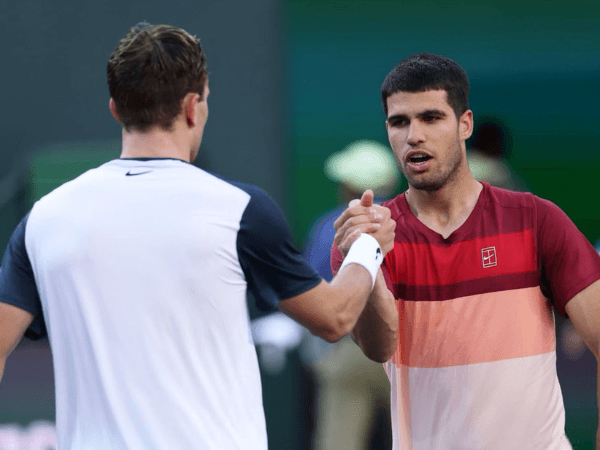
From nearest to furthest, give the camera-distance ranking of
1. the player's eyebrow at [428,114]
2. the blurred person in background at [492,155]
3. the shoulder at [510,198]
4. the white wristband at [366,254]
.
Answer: the white wristband at [366,254]
the shoulder at [510,198]
the player's eyebrow at [428,114]
the blurred person in background at [492,155]

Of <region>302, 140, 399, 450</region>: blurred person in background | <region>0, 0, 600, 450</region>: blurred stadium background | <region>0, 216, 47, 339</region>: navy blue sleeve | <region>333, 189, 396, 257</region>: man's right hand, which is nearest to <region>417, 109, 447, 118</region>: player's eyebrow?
<region>333, 189, 396, 257</region>: man's right hand

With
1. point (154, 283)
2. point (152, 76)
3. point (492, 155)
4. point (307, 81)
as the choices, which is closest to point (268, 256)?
point (154, 283)

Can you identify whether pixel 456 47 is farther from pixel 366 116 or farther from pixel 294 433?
pixel 294 433

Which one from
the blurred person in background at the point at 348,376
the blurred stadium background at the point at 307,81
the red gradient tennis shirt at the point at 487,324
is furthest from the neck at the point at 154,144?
the blurred stadium background at the point at 307,81

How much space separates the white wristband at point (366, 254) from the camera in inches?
93.2

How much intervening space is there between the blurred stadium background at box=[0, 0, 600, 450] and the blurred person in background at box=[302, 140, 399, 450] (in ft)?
1.82

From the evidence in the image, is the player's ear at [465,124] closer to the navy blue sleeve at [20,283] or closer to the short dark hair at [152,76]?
the short dark hair at [152,76]

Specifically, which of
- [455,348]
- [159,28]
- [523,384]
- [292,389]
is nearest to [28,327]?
[159,28]

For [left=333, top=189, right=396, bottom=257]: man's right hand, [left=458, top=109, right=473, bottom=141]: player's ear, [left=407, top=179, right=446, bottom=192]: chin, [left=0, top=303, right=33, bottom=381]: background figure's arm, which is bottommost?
[left=0, top=303, right=33, bottom=381]: background figure's arm

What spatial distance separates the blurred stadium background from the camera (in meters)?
5.53

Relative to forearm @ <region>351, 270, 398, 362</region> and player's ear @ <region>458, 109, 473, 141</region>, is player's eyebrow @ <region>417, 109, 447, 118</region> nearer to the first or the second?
player's ear @ <region>458, 109, 473, 141</region>

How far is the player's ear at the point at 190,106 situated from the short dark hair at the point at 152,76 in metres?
0.01

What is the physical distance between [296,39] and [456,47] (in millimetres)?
997

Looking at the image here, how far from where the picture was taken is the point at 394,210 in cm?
295
